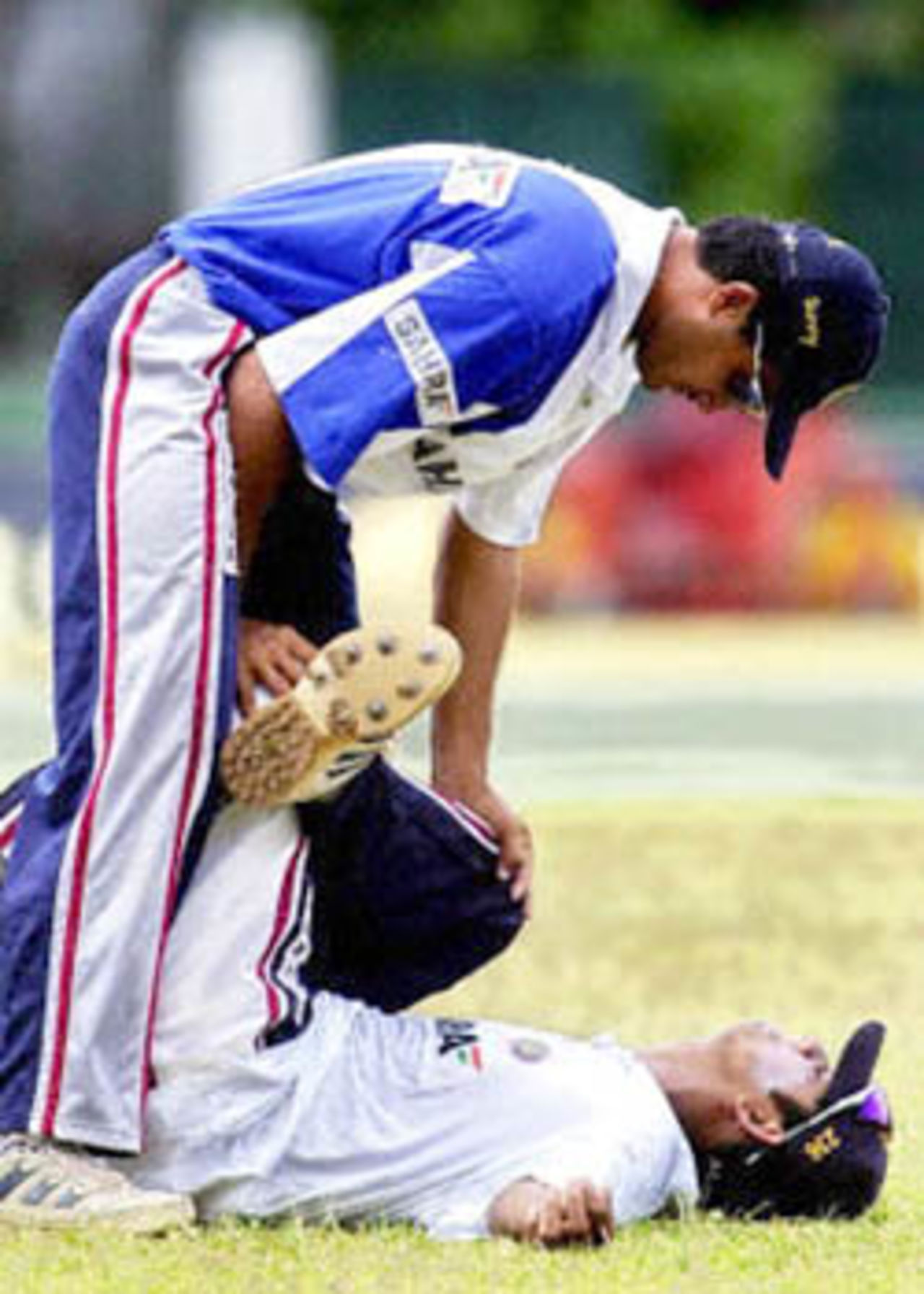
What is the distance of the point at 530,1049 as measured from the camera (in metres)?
6.43

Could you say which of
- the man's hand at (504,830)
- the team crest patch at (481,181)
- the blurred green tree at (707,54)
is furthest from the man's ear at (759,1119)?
the blurred green tree at (707,54)

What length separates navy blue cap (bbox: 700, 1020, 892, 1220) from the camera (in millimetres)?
6383

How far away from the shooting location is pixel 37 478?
1889cm

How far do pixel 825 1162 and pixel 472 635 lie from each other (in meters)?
0.99

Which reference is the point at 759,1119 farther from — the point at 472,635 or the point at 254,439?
the point at 254,439

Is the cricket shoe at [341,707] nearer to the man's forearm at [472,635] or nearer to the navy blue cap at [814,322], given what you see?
the man's forearm at [472,635]

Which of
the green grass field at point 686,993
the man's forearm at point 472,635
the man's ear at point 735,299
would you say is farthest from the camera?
the man's forearm at point 472,635

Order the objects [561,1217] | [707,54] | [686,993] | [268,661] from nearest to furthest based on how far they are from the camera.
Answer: [561,1217] < [268,661] < [686,993] < [707,54]

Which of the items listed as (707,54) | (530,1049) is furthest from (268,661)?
(707,54)

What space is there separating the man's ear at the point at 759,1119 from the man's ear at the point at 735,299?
44.8 inches

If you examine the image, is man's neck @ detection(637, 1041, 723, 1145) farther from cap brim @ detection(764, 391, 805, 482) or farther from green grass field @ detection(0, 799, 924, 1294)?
cap brim @ detection(764, 391, 805, 482)

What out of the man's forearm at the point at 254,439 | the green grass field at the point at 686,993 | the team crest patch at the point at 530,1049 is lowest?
the green grass field at the point at 686,993

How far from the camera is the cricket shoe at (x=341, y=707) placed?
6.21m

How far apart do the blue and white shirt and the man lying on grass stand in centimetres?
62
